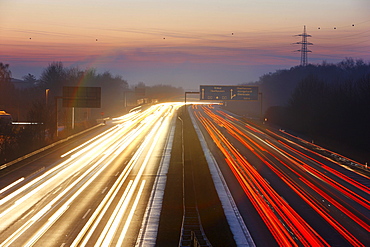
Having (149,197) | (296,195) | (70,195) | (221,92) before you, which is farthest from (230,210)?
(221,92)

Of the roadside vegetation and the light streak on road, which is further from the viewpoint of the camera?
the roadside vegetation

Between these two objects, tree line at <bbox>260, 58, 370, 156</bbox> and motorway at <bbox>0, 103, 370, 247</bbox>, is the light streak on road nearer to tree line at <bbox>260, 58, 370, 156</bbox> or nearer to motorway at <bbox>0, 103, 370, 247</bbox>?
motorway at <bbox>0, 103, 370, 247</bbox>

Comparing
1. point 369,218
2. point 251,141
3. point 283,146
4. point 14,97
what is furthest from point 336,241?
point 14,97

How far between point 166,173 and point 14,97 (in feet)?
390

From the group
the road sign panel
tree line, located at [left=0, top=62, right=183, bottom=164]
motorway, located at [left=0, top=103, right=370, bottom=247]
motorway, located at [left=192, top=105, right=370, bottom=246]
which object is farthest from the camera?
the road sign panel

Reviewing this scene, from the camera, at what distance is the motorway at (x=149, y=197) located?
2095 centimetres

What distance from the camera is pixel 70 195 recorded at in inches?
1134

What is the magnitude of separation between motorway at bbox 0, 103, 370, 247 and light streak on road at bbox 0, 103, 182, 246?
48 millimetres

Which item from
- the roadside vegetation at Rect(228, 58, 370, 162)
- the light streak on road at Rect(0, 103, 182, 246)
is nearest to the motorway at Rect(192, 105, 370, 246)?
the light streak on road at Rect(0, 103, 182, 246)

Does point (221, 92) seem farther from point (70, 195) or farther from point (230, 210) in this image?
point (230, 210)

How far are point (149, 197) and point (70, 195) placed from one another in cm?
445

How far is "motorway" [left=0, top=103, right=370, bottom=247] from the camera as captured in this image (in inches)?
825

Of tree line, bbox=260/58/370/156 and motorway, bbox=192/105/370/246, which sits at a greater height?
tree line, bbox=260/58/370/156

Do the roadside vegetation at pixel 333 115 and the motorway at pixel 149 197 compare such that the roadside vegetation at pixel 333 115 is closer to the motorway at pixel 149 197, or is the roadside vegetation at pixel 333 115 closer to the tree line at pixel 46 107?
the motorway at pixel 149 197
